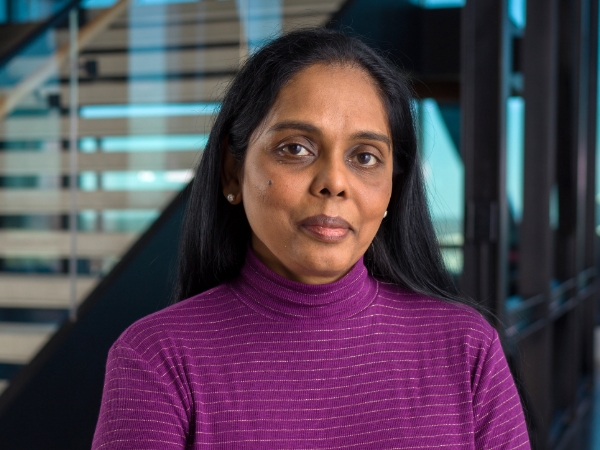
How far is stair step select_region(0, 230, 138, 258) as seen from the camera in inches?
95.8

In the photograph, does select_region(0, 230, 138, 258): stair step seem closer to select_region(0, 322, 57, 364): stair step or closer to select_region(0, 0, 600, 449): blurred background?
select_region(0, 0, 600, 449): blurred background

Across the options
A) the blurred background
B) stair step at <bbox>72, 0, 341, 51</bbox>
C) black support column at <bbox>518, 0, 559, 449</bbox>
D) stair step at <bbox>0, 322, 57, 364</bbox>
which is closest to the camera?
stair step at <bbox>0, 322, 57, 364</bbox>

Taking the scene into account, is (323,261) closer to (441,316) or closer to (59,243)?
(441,316)

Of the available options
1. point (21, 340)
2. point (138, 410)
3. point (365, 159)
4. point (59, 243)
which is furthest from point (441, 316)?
point (59, 243)

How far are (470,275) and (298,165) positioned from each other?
2047 mm

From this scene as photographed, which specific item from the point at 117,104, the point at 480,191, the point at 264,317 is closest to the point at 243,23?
the point at 117,104

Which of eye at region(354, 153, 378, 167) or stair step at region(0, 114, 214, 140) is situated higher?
stair step at region(0, 114, 214, 140)

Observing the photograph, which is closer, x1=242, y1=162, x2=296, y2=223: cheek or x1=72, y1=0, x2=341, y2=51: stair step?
x1=242, y1=162, x2=296, y2=223: cheek

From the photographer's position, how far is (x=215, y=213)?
4.30ft

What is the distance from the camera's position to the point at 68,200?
258 cm

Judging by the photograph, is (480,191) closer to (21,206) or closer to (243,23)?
(243,23)

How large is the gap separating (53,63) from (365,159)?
1.75 meters

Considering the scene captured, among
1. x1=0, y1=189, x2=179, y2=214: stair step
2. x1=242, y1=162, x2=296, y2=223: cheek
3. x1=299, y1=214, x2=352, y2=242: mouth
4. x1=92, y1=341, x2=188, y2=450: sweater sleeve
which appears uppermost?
x1=242, y1=162, x2=296, y2=223: cheek

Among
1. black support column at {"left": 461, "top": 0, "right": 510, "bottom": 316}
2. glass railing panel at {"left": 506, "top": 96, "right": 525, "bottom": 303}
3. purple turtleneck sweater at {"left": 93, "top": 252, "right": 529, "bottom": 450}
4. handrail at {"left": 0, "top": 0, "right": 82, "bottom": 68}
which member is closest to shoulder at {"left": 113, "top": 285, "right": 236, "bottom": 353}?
purple turtleneck sweater at {"left": 93, "top": 252, "right": 529, "bottom": 450}
